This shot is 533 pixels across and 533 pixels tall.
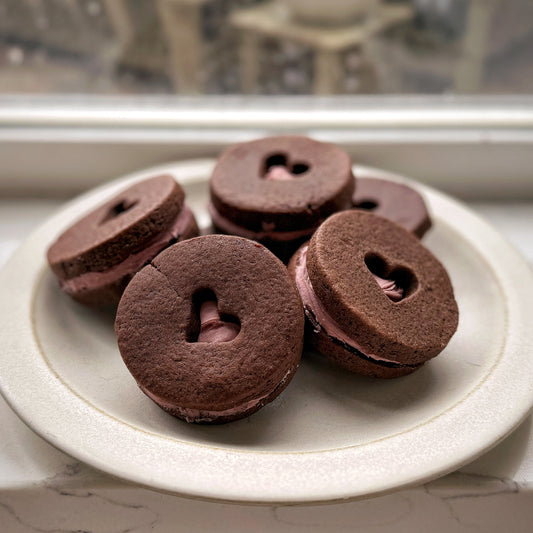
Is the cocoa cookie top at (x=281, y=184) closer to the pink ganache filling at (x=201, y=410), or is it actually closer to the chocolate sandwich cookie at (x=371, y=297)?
the chocolate sandwich cookie at (x=371, y=297)

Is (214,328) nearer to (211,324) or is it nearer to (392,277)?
(211,324)

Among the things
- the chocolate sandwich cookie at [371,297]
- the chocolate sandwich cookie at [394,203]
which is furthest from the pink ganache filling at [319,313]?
the chocolate sandwich cookie at [394,203]

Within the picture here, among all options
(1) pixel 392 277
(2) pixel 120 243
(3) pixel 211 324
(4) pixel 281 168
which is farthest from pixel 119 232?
(1) pixel 392 277

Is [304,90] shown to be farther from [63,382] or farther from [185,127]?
[63,382]

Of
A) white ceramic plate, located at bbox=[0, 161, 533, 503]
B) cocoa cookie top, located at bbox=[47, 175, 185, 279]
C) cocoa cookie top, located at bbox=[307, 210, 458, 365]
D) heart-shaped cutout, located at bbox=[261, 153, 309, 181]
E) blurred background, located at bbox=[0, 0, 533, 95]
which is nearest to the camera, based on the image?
white ceramic plate, located at bbox=[0, 161, 533, 503]

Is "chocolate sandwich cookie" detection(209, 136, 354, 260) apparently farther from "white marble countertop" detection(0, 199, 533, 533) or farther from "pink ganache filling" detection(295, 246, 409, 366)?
"white marble countertop" detection(0, 199, 533, 533)

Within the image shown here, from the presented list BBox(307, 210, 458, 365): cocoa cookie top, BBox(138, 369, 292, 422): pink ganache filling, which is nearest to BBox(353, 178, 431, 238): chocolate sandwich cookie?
BBox(307, 210, 458, 365): cocoa cookie top
